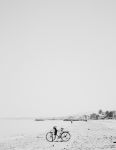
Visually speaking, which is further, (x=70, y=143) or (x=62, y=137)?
(x=62, y=137)

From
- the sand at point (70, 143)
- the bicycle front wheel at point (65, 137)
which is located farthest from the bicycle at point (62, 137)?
the sand at point (70, 143)

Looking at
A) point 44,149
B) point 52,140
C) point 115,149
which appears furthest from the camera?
point 52,140

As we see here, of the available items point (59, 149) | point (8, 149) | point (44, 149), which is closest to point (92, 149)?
point (59, 149)

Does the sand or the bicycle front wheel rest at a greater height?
the bicycle front wheel

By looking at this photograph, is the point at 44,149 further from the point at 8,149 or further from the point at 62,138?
the point at 62,138

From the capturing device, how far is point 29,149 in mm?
18469

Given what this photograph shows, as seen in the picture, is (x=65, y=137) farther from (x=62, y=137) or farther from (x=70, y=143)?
(x=70, y=143)

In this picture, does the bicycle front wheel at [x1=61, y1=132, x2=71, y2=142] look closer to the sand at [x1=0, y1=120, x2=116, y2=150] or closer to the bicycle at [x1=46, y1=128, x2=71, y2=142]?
the bicycle at [x1=46, y1=128, x2=71, y2=142]

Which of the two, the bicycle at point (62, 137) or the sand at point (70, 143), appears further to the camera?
the bicycle at point (62, 137)

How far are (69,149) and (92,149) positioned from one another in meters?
1.86

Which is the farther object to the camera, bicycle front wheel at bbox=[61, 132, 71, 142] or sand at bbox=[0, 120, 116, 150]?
bicycle front wheel at bbox=[61, 132, 71, 142]

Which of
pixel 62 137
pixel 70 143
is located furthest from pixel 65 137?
pixel 70 143

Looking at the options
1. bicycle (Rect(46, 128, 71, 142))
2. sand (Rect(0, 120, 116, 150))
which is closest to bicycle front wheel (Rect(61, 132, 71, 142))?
bicycle (Rect(46, 128, 71, 142))

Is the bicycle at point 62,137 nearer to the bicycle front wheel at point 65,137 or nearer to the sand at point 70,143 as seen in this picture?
the bicycle front wheel at point 65,137
